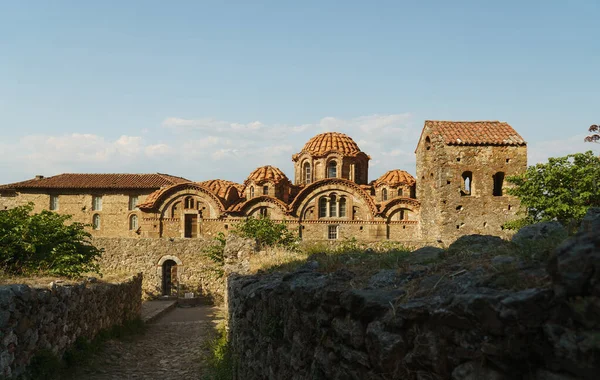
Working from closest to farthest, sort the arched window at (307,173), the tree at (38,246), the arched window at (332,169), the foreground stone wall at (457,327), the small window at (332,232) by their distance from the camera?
the foreground stone wall at (457,327)
the tree at (38,246)
the small window at (332,232)
the arched window at (332,169)
the arched window at (307,173)

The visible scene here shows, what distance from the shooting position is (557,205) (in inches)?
848

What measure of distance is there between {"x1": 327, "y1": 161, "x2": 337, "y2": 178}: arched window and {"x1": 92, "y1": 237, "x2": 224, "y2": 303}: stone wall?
43.2 ft

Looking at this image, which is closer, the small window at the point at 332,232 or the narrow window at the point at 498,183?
the narrow window at the point at 498,183

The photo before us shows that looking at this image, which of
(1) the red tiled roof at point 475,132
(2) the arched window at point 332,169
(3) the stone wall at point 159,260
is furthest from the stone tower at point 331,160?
(3) the stone wall at point 159,260

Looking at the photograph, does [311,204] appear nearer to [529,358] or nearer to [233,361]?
[233,361]

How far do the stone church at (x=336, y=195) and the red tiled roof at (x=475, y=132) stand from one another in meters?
0.05

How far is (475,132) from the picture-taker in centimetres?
2623

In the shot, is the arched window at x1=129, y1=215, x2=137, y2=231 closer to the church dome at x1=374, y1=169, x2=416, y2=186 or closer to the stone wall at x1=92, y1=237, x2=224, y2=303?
the stone wall at x1=92, y1=237, x2=224, y2=303

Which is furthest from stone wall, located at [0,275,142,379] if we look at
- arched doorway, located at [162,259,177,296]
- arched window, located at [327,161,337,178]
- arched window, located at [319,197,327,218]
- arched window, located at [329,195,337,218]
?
arched window, located at [327,161,337,178]

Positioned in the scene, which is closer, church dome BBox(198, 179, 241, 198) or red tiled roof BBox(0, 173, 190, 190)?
church dome BBox(198, 179, 241, 198)

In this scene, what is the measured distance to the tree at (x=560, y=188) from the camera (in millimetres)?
21281

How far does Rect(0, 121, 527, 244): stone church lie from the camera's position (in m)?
25.5

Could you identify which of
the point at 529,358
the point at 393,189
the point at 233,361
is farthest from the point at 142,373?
the point at 393,189

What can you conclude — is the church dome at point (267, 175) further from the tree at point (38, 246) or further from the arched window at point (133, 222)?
the tree at point (38, 246)
